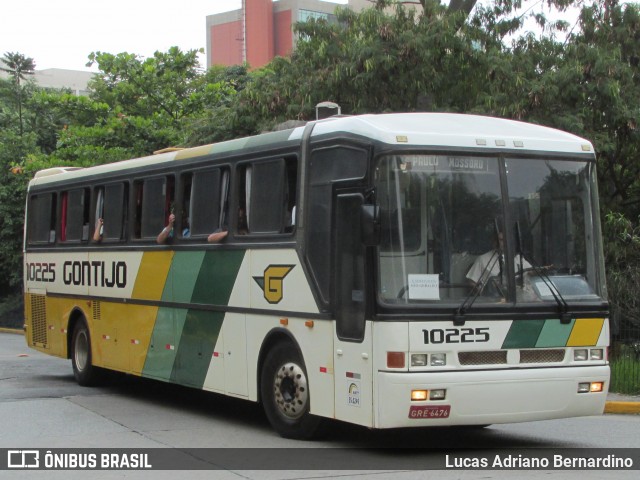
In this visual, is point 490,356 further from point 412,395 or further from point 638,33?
point 638,33

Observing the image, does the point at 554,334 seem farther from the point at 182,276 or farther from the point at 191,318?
the point at 182,276

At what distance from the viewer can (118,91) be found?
3622 cm

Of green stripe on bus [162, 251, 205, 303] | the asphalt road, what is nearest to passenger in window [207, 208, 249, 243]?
green stripe on bus [162, 251, 205, 303]

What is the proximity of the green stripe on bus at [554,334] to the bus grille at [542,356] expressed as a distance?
61mm

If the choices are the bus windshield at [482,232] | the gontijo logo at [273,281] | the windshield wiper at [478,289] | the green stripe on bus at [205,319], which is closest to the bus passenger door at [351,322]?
the bus windshield at [482,232]

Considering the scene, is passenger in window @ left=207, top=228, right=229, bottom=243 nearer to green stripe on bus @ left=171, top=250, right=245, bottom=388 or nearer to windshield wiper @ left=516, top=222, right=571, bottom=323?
green stripe on bus @ left=171, top=250, right=245, bottom=388

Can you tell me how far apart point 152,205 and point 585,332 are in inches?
256

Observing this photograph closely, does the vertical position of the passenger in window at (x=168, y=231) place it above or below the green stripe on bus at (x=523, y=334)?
above

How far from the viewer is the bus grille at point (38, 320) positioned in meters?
18.0

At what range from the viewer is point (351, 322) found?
384 inches

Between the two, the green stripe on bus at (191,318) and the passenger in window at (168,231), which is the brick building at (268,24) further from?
the green stripe on bus at (191,318)

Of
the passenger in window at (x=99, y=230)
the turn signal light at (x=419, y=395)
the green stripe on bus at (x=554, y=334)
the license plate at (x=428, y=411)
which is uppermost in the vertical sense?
the passenger in window at (x=99, y=230)

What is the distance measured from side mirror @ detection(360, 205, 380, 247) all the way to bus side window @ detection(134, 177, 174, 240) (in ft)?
15.8

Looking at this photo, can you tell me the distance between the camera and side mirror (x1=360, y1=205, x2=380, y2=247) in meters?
9.31
